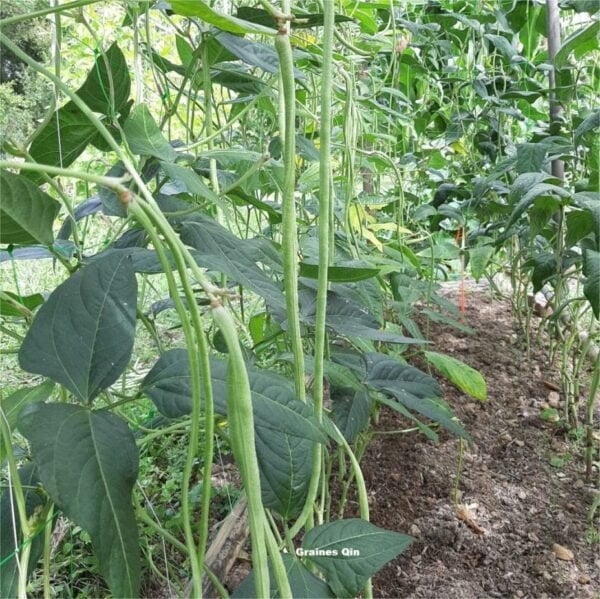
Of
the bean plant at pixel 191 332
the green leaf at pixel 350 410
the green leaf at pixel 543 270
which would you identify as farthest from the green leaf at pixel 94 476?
the green leaf at pixel 543 270

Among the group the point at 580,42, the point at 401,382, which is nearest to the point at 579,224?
the point at 580,42

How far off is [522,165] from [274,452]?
2.84ft

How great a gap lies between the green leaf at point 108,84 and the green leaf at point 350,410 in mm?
378

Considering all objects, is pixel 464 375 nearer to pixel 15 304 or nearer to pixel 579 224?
pixel 579 224

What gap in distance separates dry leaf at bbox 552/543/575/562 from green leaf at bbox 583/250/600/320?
1.28 feet

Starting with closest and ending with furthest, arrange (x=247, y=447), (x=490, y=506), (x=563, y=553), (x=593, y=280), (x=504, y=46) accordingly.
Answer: (x=247, y=447) < (x=593, y=280) < (x=563, y=553) < (x=490, y=506) < (x=504, y=46)

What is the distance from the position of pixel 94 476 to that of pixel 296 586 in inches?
6.4

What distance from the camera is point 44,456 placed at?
31 cm

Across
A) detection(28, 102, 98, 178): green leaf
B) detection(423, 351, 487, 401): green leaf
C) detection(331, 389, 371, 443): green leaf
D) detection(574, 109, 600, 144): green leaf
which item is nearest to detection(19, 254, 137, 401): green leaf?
detection(28, 102, 98, 178): green leaf

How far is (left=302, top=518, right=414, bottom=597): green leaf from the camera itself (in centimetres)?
40

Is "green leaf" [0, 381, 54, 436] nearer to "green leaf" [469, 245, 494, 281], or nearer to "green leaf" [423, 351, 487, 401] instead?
"green leaf" [423, 351, 487, 401]

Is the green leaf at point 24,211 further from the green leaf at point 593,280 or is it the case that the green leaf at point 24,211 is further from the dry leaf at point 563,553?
the dry leaf at point 563,553

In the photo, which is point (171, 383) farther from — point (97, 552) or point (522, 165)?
point (522, 165)

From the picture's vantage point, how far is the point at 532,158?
3.52 ft
